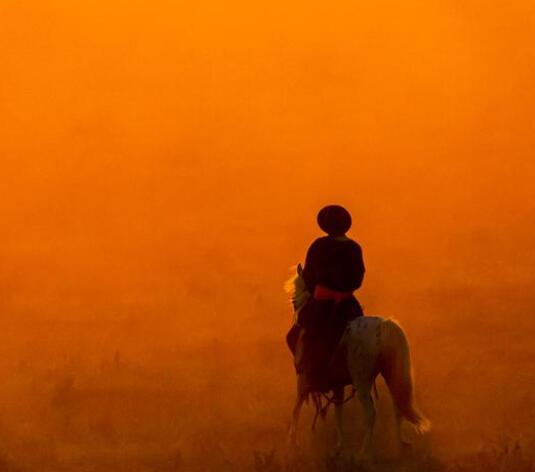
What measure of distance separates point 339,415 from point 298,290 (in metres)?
0.53

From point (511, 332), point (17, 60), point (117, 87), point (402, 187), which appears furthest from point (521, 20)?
point (17, 60)

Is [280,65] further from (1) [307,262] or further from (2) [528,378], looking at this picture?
(2) [528,378]

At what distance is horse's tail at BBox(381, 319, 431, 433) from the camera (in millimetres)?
5664

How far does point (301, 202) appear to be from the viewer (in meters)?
6.13

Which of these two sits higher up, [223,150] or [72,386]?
[223,150]

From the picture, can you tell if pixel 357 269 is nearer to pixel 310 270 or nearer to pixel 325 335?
pixel 310 270

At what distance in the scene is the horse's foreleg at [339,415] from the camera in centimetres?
577

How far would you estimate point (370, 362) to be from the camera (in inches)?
223

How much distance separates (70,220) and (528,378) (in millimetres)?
1969

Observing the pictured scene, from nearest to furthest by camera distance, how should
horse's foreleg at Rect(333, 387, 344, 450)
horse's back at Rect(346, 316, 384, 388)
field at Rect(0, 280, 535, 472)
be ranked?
1. horse's back at Rect(346, 316, 384, 388)
2. horse's foreleg at Rect(333, 387, 344, 450)
3. field at Rect(0, 280, 535, 472)

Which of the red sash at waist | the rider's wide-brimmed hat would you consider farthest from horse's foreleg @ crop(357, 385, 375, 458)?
the rider's wide-brimmed hat

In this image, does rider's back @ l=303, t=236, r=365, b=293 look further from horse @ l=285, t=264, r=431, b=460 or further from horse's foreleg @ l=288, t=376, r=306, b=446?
horse's foreleg @ l=288, t=376, r=306, b=446

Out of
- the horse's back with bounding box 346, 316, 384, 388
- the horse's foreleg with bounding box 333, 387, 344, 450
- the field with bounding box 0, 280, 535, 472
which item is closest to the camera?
the horse's back with bounding box 346, 316, 384, 388

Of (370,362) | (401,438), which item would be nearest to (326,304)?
(370,362)
